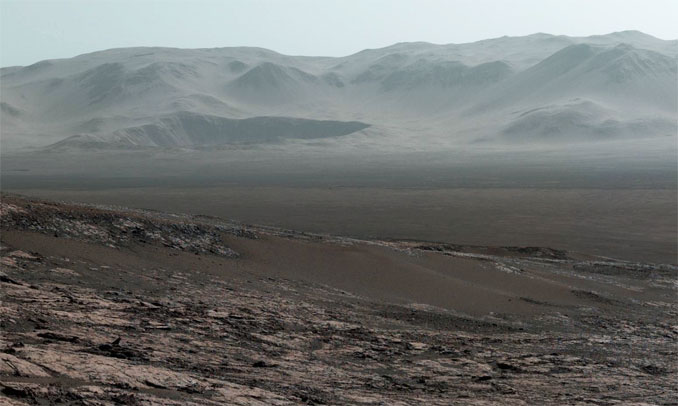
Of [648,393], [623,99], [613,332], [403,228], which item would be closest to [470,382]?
[648,393]

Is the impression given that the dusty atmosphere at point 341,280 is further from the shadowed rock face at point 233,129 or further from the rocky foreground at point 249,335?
the shadowed rock face at point 233,129

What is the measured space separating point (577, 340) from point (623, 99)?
4684 inches

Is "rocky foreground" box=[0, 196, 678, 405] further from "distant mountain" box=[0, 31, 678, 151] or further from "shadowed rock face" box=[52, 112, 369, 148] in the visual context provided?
"shadowed rock face" box=[52, 112, 369, 148]

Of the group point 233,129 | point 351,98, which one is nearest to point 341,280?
point 233,129

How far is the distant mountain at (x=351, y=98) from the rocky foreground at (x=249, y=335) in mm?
80223

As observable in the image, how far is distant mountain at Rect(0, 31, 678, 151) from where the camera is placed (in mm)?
104688

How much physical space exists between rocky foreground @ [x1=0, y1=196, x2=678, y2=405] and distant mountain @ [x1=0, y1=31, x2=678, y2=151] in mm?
80223

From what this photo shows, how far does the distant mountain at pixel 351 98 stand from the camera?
104688 millimetres

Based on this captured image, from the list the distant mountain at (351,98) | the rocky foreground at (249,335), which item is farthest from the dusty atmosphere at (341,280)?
the distant mountain at (351,98)

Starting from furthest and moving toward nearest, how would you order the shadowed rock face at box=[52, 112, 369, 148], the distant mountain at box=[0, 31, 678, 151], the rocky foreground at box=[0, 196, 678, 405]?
the shadowed rock face at box=[52, 112, 369, 148]
the distant mountain at box=[0, 31, 678, 151]
the rocky foreground at box=[0, 196, 678, 405]

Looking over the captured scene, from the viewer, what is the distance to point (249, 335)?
8648 mm

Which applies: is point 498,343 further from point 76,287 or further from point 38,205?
point 38,205

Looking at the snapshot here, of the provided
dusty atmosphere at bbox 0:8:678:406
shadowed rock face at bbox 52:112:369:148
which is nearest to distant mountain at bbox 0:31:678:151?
shadowed rock face at bbox 52:112:369:148

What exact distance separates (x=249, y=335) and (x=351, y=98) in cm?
13727
